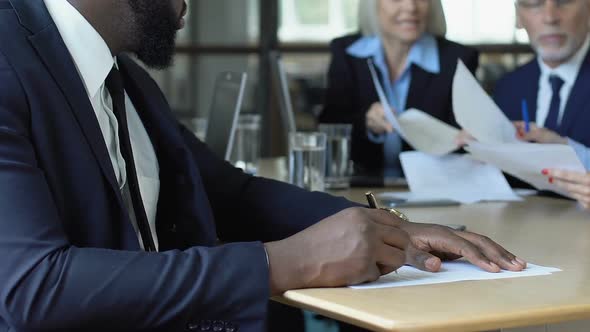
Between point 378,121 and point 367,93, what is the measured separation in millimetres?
428

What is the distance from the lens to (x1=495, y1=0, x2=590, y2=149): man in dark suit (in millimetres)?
2803

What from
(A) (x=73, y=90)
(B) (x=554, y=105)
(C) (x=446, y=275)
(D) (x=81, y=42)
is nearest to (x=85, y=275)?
(A) (x=73, y=90)

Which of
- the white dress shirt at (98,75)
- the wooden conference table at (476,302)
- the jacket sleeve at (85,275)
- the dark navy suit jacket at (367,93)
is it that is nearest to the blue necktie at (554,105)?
the dark navy suit jacket at (367,93)

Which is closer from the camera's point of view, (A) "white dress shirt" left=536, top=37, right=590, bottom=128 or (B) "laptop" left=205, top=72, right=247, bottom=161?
(B) "laptop" left=205, top=72, right=247, bottom=161

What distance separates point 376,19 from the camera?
Answer: 3.39 metres

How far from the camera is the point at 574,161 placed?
2.20 m

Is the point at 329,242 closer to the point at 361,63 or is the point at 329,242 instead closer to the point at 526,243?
the point at 526,243

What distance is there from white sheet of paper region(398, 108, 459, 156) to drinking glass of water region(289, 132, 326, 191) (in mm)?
238

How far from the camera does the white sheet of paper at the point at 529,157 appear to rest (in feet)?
7.09

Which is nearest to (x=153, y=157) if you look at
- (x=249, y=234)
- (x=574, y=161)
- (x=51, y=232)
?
(x=249, y=234)

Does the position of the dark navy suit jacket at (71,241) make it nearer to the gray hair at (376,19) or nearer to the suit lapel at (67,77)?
the suit lapel at (67,77)

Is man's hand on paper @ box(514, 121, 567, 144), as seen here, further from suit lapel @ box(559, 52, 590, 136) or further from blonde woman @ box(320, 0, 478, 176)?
blonde woman @ box(320, 0, 478, 176)

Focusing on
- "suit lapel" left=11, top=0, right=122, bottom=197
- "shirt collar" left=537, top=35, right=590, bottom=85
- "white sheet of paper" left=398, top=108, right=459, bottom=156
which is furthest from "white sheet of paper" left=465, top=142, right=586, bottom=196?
"suit lapel" left=11, top=0, right=122, bottom=197

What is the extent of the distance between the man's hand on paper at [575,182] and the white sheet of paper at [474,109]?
172 mm
